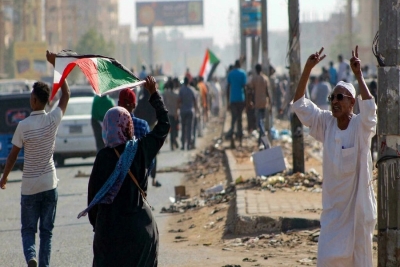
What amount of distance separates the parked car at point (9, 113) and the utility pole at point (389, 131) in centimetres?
1243

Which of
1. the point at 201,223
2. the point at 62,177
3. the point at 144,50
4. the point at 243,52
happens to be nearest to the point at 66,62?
the point at 201,223

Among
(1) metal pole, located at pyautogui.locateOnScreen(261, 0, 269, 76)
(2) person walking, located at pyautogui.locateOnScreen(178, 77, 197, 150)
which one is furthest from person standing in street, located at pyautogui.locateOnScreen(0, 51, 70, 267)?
(2) person walking, located at pyautogui.locateOnScreen(178, 77, 197, 150)

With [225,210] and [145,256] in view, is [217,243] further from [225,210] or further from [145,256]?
[145,256]

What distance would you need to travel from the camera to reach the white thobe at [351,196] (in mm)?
6102

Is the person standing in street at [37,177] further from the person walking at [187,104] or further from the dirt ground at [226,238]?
the person walking at [187,104]

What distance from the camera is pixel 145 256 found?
583 centimetres

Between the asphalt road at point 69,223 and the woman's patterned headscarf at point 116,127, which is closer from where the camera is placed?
the woman's patterned headscarf at point 116,127

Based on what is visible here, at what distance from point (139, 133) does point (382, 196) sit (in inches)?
91.5

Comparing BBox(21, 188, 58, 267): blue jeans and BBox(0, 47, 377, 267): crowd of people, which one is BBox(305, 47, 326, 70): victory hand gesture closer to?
BBox(0, 47, 377, 267): crowd of people

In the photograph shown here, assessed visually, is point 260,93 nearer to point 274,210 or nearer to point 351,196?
point 274,210

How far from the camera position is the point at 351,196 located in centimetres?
615

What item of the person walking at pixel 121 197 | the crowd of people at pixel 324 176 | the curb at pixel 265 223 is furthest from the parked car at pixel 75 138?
the person walking at pixel 121 197

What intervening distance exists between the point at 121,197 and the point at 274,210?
5331 mm

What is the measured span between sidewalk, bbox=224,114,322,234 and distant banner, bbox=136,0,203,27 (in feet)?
411
